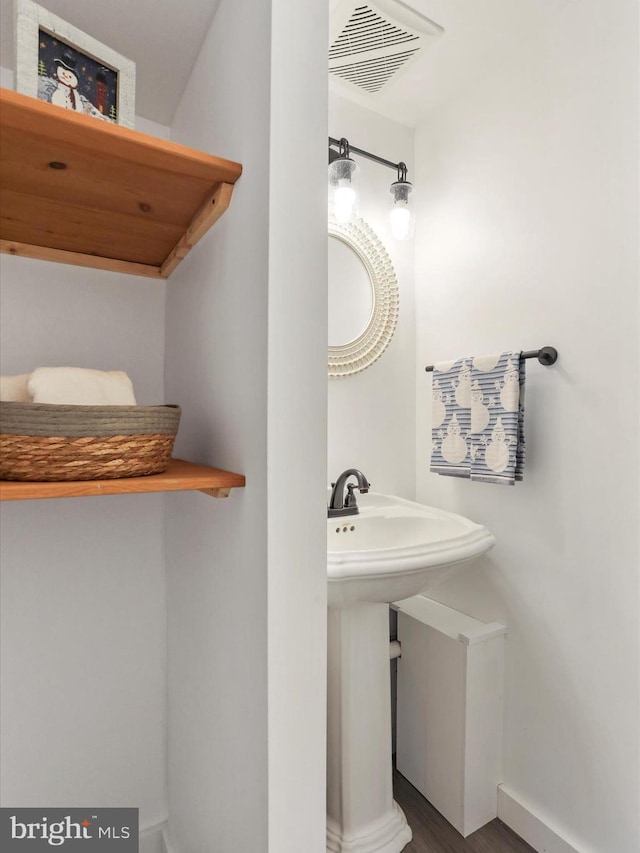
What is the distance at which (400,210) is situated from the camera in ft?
5.74

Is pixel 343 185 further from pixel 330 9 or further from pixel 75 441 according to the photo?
pixel 75 441

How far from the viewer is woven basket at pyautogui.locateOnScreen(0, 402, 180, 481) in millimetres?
667

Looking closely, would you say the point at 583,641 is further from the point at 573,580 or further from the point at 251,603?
the point at 251,603

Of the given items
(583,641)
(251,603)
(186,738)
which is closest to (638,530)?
(583,641)

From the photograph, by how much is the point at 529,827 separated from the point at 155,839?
1.01 metres

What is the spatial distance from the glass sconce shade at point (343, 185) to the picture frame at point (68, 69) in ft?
2.75

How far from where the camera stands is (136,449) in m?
0.74

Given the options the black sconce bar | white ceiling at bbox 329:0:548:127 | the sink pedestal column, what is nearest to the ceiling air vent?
white ceiling at bbox 329:0:548:127

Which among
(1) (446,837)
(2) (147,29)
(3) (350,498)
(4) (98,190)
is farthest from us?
(3) (350,498)

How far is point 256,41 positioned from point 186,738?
4.17ft

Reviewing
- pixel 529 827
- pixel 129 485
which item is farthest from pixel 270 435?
pixel 529 827

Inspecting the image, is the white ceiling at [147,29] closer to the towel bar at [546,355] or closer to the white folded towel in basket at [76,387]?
the white folded towel in basket at [76,387]

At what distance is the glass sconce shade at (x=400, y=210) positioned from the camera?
5.63 ft

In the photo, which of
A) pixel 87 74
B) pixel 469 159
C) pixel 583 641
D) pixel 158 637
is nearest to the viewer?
pixel 87 74
